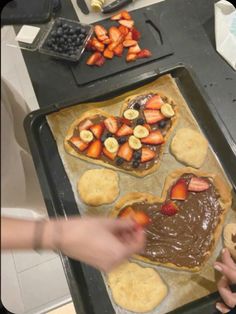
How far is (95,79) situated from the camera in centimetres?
212

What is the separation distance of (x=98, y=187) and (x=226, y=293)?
2.51 ft

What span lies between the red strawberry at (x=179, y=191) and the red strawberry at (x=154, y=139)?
0.87 feet

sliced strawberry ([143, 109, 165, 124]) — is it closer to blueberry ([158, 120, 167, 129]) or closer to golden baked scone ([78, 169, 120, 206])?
blueberry ([158, 120, 167, 129])

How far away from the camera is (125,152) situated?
6.18ft

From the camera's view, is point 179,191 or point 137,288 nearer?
point 137,288

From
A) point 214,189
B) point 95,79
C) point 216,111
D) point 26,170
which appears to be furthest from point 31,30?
point 214,189

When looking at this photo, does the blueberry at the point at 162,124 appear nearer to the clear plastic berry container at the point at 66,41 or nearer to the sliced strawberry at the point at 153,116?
the sliced strawberry at the point at 153,116

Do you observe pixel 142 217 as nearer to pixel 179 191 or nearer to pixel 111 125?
pixel 179 191

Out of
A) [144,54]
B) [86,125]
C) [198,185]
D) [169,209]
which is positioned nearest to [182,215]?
[169,209]

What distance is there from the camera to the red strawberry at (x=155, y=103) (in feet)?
6.51

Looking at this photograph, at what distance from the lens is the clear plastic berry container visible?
7.13ft

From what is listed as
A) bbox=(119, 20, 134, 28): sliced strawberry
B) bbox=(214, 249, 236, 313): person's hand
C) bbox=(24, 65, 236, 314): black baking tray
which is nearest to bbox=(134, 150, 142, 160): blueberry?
bbox=(24, 65, 236, 314): black baking tray

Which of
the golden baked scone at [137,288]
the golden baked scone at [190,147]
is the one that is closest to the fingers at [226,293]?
the golden baked scone at [137,288]

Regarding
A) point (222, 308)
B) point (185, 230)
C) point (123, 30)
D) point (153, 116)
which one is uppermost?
point (123, 30)
